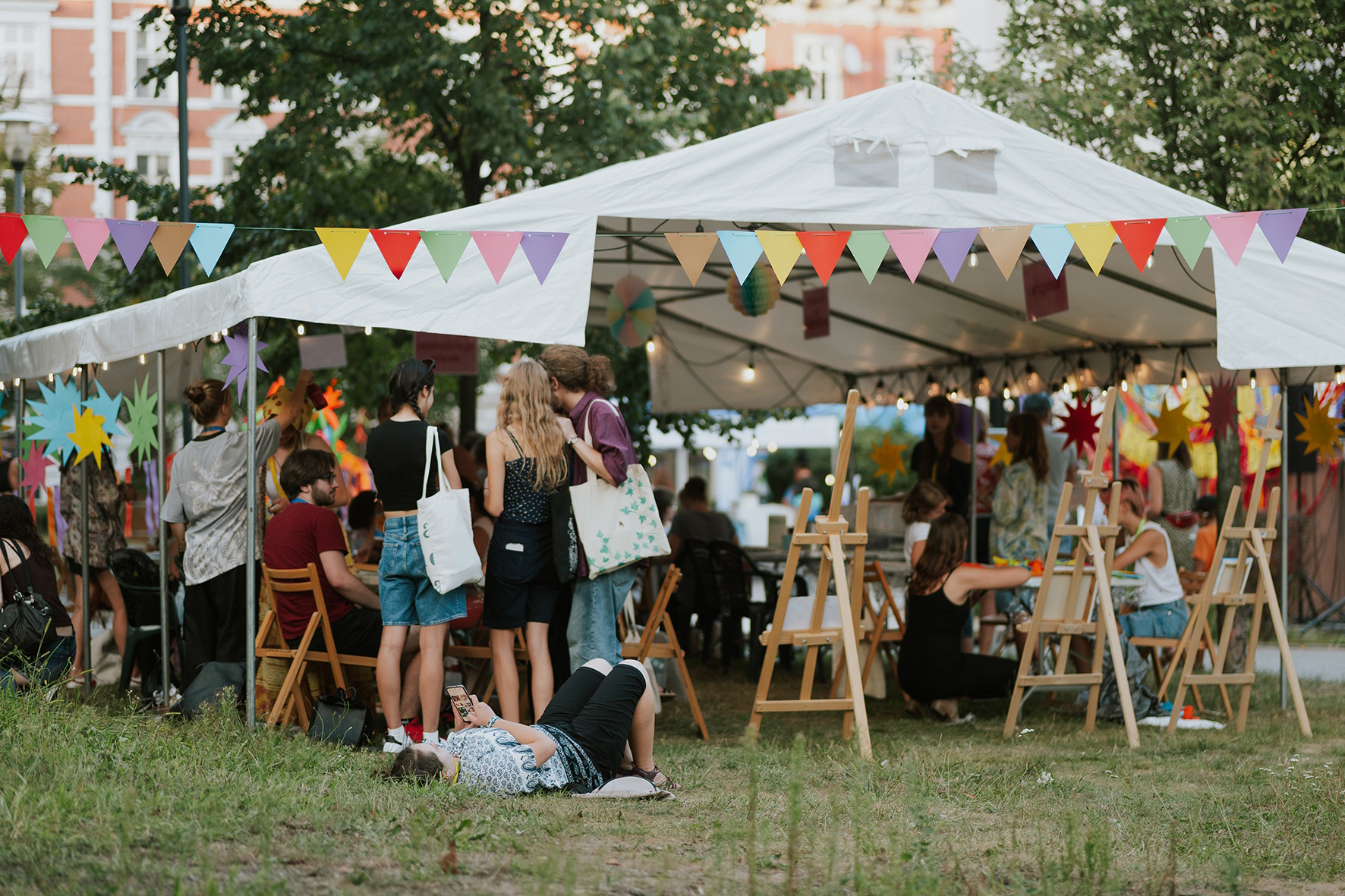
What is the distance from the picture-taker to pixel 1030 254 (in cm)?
851

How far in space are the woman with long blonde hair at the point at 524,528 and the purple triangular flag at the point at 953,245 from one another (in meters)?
1.97

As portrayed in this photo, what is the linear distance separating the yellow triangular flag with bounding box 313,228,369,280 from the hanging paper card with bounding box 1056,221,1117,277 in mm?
3137

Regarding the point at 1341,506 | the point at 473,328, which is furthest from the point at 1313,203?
the point at 473,328

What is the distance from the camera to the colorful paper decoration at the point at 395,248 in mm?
→ 5859

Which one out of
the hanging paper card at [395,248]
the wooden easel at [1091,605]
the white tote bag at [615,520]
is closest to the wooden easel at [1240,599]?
the wooden easel at [1091,605]

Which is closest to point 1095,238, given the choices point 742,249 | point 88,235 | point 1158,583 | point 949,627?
point 742,249

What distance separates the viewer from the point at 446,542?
5590 mm

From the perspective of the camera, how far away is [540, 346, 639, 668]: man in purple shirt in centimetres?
586

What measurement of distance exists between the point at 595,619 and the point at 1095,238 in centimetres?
285

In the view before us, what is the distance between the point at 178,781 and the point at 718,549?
5367mm

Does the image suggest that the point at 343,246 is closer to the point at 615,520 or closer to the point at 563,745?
the point at 615,520

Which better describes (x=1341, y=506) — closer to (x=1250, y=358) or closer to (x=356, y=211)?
(x=1250, y=358)

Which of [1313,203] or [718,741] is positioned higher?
[1313,203]

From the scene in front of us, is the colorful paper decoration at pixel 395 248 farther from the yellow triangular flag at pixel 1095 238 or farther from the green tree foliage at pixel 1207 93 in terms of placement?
the green tree foliage at pixel 1207 93
